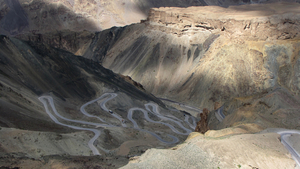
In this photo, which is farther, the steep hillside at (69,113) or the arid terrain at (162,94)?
the steep hillside at (69,113)

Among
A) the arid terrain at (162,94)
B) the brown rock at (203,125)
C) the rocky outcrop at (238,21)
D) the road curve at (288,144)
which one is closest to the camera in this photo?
the arid terrain at (162,94)

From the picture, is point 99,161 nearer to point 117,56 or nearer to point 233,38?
point 233,38

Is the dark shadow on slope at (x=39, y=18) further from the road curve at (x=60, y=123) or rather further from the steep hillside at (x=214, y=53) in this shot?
the road curve at (x=60, y=123)

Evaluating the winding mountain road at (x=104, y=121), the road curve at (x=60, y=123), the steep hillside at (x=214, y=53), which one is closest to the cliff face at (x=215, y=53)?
the steep hillside at (x=214, y=53)

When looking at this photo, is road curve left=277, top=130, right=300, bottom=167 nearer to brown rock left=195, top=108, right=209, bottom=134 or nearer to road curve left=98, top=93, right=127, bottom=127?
brown rock left=195, top=108, right=209, bottom=134

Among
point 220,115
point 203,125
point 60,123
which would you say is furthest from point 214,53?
point 60,123

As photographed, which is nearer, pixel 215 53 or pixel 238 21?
pixel 238 21

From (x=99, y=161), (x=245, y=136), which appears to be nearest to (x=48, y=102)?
(x=99, y=161)

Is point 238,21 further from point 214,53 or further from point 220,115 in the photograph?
point 220,115

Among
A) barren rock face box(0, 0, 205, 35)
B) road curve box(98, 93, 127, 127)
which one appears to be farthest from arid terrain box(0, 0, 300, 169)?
barren rock face box(0, 0, 205, 35)
